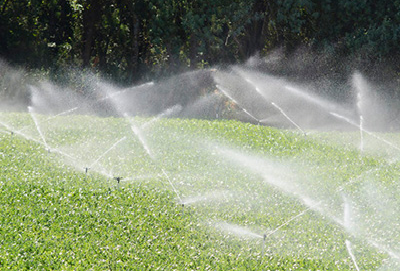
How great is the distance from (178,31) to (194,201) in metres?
12.4

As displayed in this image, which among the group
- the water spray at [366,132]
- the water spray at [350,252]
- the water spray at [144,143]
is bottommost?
the water spray at [366,132]

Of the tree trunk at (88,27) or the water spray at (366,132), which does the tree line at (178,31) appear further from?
the water spray at (366,132)

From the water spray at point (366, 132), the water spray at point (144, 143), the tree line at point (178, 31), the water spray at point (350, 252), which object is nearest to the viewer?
the water spray at point (350, 252)

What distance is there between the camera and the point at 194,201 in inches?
299

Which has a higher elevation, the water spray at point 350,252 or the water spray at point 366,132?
the water spray at point 350,252

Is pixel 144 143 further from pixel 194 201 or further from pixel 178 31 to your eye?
pixel 178 31

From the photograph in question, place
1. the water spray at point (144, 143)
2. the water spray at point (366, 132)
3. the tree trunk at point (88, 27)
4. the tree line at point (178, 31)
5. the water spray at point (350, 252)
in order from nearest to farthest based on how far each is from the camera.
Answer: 1. the water spray at point (350, 252)
2. the water spray at point (144, 143)
3. the water spray at point (366, 132)
4. the tree line at point (178, 31)
5. the tree trunk at point (88, 27)

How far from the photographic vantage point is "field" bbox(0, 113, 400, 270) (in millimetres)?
6062

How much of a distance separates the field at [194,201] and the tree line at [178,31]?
22.3ft

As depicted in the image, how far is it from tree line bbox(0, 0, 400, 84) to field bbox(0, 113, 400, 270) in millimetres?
6799

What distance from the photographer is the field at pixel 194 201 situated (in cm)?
606

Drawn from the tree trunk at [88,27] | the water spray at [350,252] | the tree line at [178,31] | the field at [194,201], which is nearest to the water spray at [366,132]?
the field at [194,201]

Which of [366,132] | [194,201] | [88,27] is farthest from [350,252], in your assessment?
[88,27]

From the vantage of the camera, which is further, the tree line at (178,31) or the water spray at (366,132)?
the tree line at (178,31)
